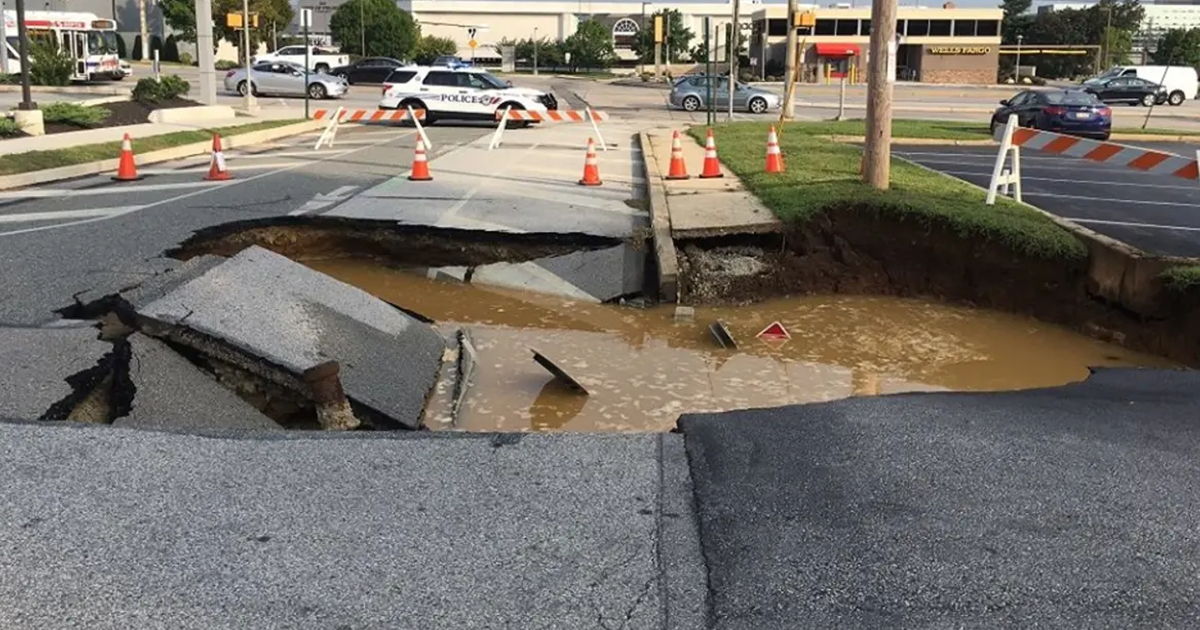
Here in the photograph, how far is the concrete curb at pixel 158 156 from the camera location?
14.9 meters

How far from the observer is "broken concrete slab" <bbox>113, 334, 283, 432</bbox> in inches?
219

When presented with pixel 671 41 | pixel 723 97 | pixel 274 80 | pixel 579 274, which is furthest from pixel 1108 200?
pixel 671 41

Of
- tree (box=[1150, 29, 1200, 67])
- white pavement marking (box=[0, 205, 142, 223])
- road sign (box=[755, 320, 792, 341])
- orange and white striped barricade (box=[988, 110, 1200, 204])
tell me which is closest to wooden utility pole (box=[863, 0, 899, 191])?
orange and white striped barricade (box=[988, 110, 1200, 204])

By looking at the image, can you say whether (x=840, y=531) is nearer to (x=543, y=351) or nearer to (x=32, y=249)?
(x=543, y=351)

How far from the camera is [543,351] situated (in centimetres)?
865

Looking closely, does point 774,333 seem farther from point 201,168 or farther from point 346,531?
point 201,168

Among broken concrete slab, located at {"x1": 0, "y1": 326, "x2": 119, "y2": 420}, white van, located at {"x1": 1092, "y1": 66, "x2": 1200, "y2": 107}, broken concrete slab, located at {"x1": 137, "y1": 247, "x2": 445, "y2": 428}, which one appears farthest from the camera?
white van, located at {"x1": 1092, "y1": 66, "x2": 1200, "y2": 107}

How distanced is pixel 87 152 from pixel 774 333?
13.5m

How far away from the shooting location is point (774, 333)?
364 inches

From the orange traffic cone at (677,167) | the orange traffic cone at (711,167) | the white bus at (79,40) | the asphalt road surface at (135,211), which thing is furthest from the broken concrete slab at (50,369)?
the white bus at (79,40)

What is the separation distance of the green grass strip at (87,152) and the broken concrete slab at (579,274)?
8694mm

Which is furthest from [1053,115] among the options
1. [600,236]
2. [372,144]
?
[600,236]

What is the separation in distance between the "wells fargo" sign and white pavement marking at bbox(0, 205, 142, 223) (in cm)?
7690

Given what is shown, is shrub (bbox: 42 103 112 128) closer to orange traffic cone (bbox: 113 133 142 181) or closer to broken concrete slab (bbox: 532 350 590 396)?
orange traffic cone (bbox: 113 133 142 181)
